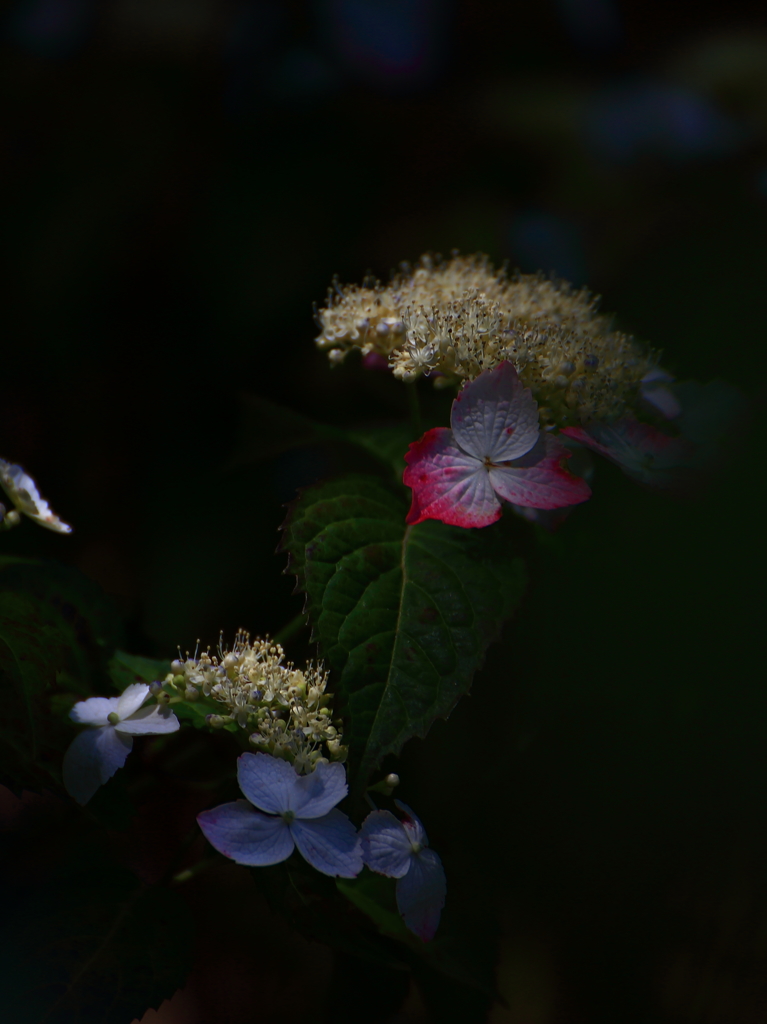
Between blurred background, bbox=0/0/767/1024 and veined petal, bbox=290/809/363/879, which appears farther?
blurred background, bbox=0/0/767/1024

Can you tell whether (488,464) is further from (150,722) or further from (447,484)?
(150,722)

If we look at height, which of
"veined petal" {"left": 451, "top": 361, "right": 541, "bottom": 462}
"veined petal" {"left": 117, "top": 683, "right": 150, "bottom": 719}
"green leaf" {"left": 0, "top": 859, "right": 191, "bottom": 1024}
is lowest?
"green leaf" {"left": 0, "top": 859, "right": 191, "bottom": 1024}

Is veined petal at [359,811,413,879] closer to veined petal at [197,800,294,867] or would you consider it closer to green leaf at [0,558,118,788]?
veined petal at [197,800,294,867]

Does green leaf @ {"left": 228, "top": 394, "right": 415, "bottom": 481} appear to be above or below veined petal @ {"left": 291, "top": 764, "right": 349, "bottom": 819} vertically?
above

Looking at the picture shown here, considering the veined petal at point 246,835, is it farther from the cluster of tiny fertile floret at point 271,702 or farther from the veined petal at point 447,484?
the veined petal at point 447,484

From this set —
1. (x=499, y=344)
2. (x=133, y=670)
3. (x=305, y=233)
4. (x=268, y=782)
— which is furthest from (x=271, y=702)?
(x=305, y=233)

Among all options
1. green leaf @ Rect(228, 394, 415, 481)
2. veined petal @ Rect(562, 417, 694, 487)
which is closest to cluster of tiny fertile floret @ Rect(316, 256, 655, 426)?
veined petal @ Rect(562, 417, 694, 487)

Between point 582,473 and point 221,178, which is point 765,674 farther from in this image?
point 221,178
